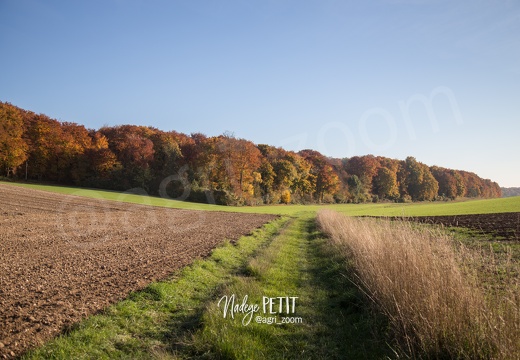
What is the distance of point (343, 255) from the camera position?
11.7 metres

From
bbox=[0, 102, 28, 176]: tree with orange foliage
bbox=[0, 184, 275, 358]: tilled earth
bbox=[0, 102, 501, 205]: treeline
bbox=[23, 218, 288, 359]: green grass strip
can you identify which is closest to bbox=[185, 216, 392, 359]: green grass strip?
bbox=[23, 218, 288, 359]: green grass strip

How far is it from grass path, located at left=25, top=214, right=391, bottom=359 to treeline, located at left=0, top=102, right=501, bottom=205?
49.1 m

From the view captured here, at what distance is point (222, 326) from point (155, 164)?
70.3 metres

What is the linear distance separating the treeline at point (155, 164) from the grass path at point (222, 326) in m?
49.1

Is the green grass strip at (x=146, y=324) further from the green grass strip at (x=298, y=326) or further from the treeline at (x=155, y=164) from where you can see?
the treeline at (x=155, y=164)

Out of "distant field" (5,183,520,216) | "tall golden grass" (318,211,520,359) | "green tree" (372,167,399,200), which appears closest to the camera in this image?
"tall golden grass" (318,211,520,359)

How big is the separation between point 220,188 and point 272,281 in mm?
53155

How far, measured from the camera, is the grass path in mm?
5293

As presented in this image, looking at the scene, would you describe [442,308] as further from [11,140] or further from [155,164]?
[155,164]

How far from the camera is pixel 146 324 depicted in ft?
21.4

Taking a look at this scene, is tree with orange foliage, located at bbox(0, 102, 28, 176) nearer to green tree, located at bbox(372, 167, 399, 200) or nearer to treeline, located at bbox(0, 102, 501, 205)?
treeline, located at bbox(0, 102, 501, 205)

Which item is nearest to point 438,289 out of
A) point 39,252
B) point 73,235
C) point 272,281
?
point 272,281

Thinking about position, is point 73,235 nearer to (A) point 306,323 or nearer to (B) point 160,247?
(B) point 160,247

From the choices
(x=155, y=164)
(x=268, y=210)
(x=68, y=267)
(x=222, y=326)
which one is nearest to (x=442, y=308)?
(x=222, y=326)
